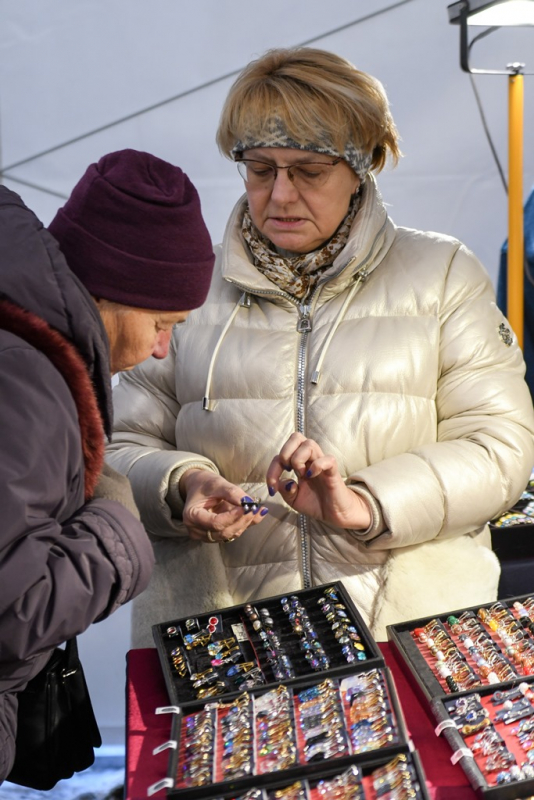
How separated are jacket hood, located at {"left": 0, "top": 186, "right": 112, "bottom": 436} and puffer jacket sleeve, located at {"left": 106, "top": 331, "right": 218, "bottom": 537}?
0.57 metres

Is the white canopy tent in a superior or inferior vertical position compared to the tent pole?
superior

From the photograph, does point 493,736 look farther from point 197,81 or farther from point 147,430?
point 197,81

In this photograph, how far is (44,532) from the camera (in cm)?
102

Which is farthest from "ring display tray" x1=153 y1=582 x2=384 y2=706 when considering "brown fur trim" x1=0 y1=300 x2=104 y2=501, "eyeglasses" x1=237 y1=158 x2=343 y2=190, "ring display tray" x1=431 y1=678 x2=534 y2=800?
"eyeglasses" x1=237 y1=158 x2=343 y2=190

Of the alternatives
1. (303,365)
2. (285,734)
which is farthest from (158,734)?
(303,365)

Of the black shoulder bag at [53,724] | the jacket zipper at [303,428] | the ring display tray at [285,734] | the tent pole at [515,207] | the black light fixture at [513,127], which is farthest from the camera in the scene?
the tent pole at [515,207]

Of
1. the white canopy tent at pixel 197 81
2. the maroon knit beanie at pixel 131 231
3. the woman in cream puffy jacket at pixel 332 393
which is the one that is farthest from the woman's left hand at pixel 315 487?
the white canopy tent at pixel 197 81

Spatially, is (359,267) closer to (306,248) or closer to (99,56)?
(306,248)

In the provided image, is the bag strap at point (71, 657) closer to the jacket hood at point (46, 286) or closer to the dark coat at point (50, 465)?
the dark coat at point (50, 465)

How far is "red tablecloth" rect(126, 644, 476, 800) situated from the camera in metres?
1.09

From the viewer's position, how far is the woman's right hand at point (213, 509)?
1.53 metres

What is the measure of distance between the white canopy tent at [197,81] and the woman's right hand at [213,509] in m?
1.50

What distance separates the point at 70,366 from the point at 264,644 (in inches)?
21.5

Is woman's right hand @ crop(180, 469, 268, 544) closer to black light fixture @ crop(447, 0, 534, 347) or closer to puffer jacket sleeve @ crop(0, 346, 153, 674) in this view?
puffer jacket sleeve @ crop(0, 346, 153, 674)
